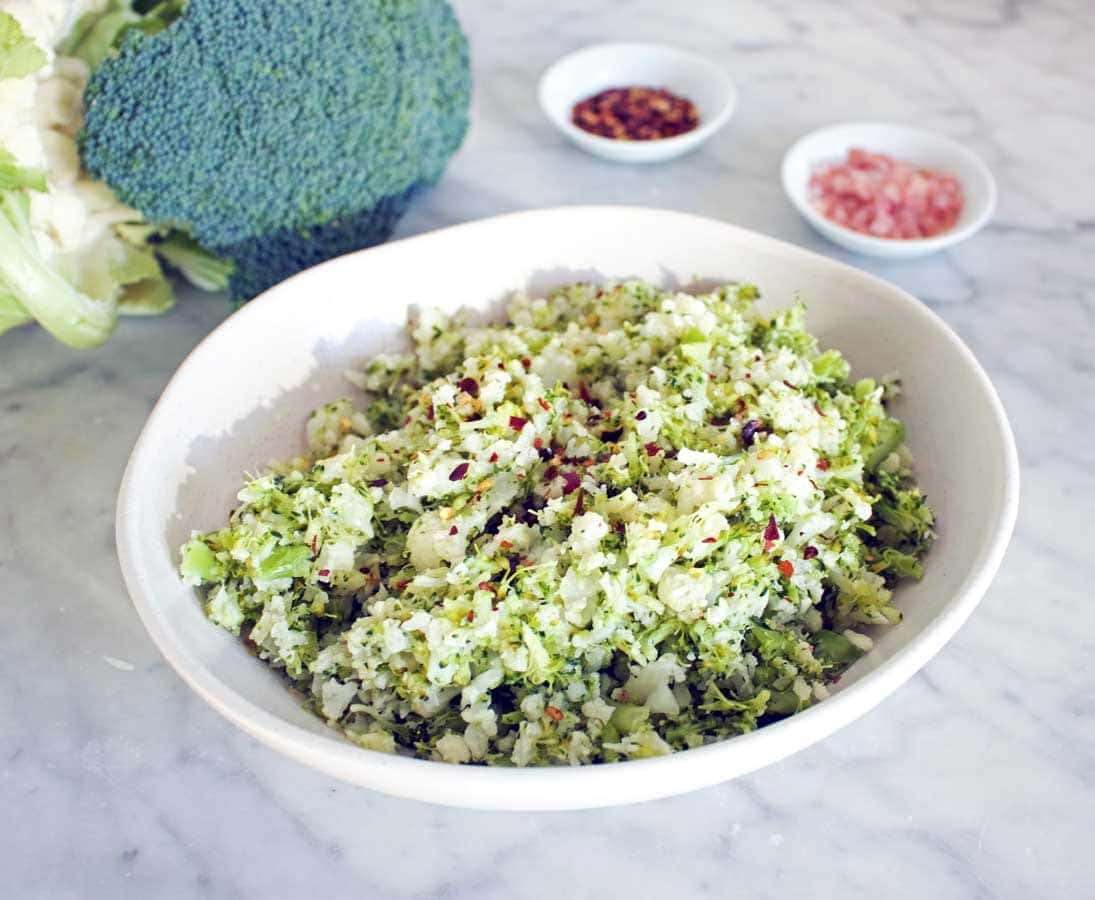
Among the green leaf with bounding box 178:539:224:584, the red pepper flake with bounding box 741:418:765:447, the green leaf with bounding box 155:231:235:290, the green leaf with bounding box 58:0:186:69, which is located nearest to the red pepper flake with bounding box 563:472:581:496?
the red pepper flake with bounding box 741:418:765:447

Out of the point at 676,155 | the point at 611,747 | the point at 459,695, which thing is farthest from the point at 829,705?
the point at 676,155

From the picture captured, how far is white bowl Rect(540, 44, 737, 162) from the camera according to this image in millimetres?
2111

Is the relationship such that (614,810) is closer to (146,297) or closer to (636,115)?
(146,297)

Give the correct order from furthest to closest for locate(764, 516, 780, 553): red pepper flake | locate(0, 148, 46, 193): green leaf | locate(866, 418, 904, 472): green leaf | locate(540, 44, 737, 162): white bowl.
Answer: locate(540, 44, 737, 162): white bowl, locate(0, 148, 46, 193): green leaf, locate(866, 418, 904, 472): green leaf, locate(764, 516, 780, 553): red pepper flake

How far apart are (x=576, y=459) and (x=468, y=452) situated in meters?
0.14

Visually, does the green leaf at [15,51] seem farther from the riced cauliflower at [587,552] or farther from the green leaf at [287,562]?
the green leaf at [287,562]

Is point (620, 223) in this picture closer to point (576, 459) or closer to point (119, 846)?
point (576, 459)

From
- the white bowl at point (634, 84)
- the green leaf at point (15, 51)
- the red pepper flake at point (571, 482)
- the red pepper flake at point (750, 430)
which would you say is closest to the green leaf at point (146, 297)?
the green leaf at point (15, 51)

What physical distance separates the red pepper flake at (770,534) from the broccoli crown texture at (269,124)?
0.98 meters

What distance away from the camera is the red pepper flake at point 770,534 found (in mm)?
1168

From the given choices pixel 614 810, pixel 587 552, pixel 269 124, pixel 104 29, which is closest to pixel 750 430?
pixel 587 552

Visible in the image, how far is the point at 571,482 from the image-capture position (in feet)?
4.06

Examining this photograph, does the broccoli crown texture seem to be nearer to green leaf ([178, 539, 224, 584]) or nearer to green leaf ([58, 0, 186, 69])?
green leaf ([58, 0, 186, 69])

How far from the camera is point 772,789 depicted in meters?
1.28
